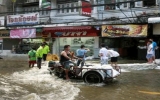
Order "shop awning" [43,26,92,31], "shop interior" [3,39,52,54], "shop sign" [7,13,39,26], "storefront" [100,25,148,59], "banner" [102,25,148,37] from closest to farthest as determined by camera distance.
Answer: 1. "banner" [102,25,148,37]
2. "storefront" [100,25,148,59]
3. "shop awning" [43,26,92,31]
4. "shop sign" [7,13,39,26]
5. "shop interior" [3,39,52,54]

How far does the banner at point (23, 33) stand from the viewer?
31.2 meters

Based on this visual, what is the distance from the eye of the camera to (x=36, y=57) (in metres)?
17.5

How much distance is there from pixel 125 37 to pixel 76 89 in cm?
1761

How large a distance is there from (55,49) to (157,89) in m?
20.7

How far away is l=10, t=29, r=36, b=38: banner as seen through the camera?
3117cm

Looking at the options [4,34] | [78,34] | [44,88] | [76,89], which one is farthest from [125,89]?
[4,34]

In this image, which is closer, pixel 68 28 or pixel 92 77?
pixel 92 77

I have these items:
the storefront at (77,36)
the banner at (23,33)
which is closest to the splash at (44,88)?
the storefront at (77,36)

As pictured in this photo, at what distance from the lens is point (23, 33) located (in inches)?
1249

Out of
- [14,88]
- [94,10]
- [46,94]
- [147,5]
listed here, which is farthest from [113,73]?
[94,10]

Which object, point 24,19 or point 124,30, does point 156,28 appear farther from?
point 24,19

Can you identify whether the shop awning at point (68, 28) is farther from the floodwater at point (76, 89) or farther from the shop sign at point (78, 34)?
the floodwater at point (76, 89)

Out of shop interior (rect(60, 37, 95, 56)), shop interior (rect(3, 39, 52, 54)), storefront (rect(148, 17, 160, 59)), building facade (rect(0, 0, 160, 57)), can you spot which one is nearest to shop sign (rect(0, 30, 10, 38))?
shop interior (rect(3, 39, 52, 54))

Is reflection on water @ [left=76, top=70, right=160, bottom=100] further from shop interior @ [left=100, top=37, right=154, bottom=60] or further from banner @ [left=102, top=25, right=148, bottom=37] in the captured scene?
shop interior @ [left=100, top=37, right=154, bottom=60]
